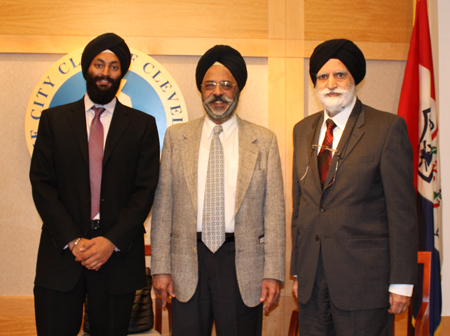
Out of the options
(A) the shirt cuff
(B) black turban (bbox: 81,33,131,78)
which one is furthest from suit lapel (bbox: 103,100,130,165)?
(A) the shirt cuff

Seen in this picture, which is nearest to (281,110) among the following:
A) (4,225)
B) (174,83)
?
(174,83)

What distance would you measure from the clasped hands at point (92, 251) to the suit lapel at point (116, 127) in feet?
1.39

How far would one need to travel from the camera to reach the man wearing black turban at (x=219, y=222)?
2229mm

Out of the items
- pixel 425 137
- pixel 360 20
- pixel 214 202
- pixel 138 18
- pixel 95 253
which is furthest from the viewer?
pixel 360 20

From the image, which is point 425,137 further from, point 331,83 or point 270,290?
point 270,290

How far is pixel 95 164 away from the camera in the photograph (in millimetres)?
2221

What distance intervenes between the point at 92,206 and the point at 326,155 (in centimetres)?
128

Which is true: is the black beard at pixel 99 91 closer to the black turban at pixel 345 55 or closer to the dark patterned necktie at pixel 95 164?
the dark patterned necktie at pixel 95 164

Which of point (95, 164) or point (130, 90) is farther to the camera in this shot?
point (130, 90)

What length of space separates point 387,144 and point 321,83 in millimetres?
521

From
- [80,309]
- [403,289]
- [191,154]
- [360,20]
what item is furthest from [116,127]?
[360,20]

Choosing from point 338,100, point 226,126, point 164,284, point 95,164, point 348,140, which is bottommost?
point 164,284

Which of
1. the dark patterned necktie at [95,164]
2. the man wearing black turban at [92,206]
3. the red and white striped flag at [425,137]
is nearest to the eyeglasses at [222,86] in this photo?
the man wearing black turban at [92,206]

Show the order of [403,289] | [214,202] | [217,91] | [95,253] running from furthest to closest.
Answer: [217,91] → [214,202] → [95,253] → [403,289]
